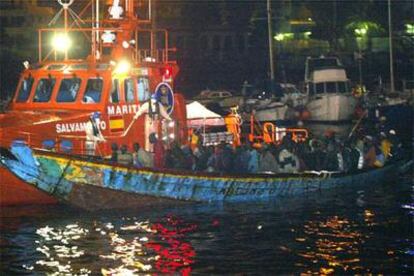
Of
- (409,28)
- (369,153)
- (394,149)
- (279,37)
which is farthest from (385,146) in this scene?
(409,28)

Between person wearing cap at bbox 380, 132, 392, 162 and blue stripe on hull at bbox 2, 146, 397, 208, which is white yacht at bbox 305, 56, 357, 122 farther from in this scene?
blue stripe on hull at bbox 2, 146, 397, 208

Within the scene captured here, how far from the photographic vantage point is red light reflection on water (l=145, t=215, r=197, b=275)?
15484 mm

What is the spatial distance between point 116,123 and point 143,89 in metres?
1.28

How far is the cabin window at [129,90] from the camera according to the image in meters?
21.5

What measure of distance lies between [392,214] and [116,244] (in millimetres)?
7198

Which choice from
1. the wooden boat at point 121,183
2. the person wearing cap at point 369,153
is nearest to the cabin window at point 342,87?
the person wearing cap at point 369,153

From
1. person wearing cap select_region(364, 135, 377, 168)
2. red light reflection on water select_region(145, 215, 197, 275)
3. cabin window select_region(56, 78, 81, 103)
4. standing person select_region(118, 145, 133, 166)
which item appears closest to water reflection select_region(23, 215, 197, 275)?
red light reflection on water select_region(145, 215, 197, 275)

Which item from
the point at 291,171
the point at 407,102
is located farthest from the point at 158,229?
the point at 407,102

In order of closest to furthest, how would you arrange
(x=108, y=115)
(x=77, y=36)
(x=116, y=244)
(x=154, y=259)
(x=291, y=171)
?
(x=154, y=259)
(x=116, y=244)
(x=108, y=115)
(x=291, y=171)
(x=77, y=36)

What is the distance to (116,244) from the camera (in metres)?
17.2

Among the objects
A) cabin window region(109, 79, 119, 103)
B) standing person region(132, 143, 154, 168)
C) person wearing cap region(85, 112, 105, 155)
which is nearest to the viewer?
standing person region(132, 143, 154, 168)

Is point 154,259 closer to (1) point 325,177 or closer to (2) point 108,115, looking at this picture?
(2) point 108,115

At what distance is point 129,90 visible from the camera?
70.9ft

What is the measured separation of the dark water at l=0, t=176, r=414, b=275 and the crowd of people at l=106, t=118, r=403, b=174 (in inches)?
39.3
